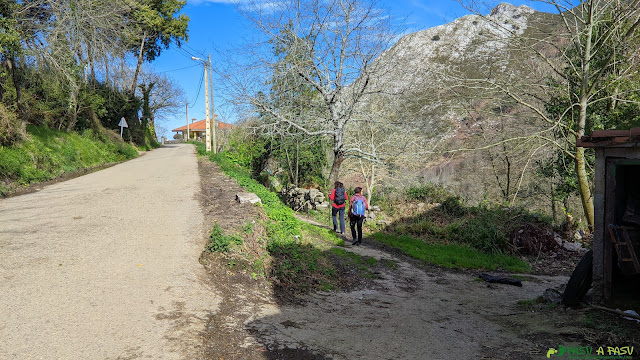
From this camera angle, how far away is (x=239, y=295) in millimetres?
5613

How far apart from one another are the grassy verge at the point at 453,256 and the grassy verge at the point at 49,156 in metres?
11.5

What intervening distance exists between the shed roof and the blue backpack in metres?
5.99

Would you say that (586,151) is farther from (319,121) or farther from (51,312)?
(51,312)

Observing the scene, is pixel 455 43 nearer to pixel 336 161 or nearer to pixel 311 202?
pixel 336 161

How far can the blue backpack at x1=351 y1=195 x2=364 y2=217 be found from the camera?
1093 centimetres

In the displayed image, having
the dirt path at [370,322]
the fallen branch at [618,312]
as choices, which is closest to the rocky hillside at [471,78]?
the dirt path at [370,322]

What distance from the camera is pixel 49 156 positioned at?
47.1ft

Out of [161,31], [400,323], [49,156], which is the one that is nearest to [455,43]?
[400,323]

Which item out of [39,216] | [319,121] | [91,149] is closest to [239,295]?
[39,216]

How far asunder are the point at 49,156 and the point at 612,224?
16.7m

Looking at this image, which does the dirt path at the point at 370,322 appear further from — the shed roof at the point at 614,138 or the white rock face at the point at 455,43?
the white rock face at the point at 455,43

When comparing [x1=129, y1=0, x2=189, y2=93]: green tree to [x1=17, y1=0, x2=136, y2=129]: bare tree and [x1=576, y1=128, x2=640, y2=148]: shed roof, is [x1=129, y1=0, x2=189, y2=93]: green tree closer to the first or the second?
[x1=17, y1=0, x2=136, y2=129]: bare tree

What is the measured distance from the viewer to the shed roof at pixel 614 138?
5141 mm

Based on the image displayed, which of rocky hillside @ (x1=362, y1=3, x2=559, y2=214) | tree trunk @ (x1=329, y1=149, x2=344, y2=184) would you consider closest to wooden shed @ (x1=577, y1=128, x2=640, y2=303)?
rocky hillside @ (x1=362, y1=3, x2=559, y2=214)
